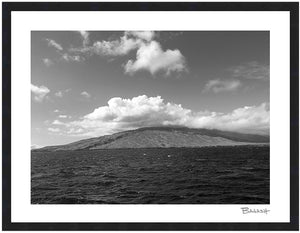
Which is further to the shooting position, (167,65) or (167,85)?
(167,85)

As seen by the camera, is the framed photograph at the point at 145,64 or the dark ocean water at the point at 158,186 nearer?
the framed photograph at the point at 145,64

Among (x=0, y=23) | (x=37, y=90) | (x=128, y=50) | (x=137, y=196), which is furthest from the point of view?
(x=137, y=196)

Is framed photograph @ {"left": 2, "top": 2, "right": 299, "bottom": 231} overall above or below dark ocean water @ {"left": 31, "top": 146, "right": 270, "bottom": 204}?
above

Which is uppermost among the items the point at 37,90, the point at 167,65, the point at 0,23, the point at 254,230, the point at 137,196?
the point at 0,23

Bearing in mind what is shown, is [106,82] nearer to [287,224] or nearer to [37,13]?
[37,13]

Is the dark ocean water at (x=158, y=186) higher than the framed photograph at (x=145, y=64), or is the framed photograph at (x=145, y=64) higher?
the framed photograph at (x=145, y=64)

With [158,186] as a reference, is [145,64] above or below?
above

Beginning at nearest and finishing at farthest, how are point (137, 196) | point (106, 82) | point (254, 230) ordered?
point (254, 230) < point (106, 82) < point (137, 196)

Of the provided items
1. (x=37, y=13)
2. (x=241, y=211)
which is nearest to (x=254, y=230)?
(x=241, y=211)

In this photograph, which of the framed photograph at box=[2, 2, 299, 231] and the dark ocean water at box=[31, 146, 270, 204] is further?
the dark ocean water at box=[31, 146, 270, 204]

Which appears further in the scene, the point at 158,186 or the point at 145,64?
the point at 158,186

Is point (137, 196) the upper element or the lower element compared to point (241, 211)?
lower
